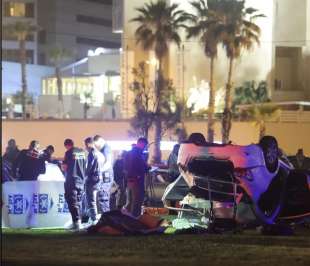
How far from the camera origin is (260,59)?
5781 cm

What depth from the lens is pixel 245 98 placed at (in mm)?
53219

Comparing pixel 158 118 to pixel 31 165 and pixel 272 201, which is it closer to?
pixel 31 165

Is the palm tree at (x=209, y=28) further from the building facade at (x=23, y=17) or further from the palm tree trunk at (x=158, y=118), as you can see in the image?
the building facade at (x=23, y=17)

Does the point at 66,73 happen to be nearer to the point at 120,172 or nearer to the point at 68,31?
the point at 68,31

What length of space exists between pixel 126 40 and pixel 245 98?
32.1 ft

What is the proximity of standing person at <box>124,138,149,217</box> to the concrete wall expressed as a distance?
103 feet

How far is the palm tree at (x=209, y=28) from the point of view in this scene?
159 feet

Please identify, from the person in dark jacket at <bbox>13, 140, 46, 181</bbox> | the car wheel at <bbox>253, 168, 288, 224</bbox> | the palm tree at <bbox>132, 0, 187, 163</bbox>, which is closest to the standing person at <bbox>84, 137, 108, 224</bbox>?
the person in dark jacket at <bbox>13, 140, 46, 181</bbox>

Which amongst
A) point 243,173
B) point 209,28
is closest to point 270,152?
point 243,173

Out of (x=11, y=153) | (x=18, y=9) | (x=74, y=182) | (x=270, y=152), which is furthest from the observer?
(x=18, y=9)

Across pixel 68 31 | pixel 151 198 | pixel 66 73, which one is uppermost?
pixel 68 31

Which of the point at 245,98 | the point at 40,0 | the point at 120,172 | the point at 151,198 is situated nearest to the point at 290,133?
the point at 245,98

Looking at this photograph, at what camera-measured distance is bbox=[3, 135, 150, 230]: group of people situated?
12320mm

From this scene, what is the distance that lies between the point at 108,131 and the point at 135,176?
110ft
